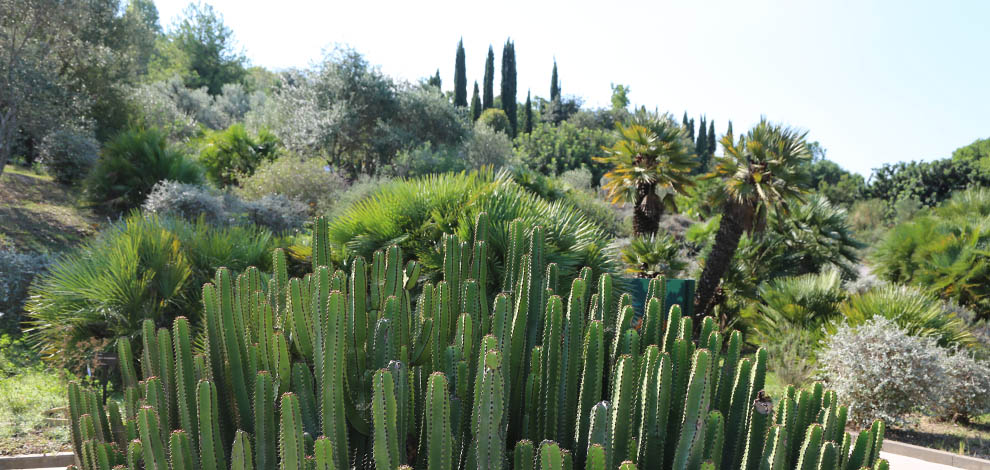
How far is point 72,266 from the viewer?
7801 mm

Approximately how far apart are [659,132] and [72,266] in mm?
11315

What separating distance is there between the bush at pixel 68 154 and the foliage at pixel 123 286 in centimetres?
955

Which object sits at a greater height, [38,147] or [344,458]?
[38,147]

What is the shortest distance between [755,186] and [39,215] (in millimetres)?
15327

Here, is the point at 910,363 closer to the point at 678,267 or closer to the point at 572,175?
the point at 678,267

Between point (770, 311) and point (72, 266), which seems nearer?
point (72, 266)

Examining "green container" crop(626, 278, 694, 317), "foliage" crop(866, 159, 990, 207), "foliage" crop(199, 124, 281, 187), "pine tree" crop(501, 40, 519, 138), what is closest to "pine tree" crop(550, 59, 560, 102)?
"pine tree" crop(501, 40, 519, 138)

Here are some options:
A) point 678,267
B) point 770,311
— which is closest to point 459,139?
point 678,267

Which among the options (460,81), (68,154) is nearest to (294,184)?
(68,154)

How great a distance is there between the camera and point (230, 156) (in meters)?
21.2

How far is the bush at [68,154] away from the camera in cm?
1600

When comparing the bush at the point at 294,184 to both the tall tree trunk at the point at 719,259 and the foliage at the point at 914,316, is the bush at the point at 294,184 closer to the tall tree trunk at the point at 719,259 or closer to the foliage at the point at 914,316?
the tall tree trunk at the point at 719,259

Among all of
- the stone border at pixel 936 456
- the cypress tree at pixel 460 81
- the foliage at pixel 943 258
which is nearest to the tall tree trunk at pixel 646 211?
the foliage at pixel 943 258

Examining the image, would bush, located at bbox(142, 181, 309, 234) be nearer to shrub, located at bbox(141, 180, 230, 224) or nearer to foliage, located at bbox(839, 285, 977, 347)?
shrub, located at bbox(141, 180, 230, 224)
